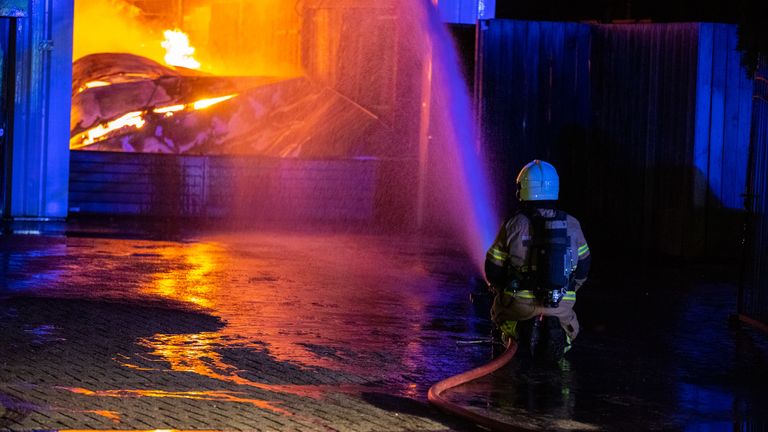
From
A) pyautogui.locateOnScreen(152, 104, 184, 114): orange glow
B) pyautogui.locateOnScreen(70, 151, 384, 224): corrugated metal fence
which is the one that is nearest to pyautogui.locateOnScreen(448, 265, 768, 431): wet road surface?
pyautogui.locateOnScreen(70, 151, 384, 224): corrugated metal fence

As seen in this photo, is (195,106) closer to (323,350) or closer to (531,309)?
(323,350)

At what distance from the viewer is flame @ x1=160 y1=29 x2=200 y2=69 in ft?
81.7

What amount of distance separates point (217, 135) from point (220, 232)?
15.0ft

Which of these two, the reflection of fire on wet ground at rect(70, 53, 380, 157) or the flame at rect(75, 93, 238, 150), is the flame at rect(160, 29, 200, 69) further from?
the flame at rect(75, 93, 238, 150)

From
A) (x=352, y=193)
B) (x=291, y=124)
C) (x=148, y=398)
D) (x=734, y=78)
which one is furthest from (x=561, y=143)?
(x=148, y=398)

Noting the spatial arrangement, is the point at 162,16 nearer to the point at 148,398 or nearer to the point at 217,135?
the point at 217,135

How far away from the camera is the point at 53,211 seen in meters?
18.2

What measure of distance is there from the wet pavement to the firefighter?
17.4 inches

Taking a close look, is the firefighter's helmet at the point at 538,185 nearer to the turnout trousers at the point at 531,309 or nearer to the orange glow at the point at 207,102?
the turnout trousers at the point at 531,309

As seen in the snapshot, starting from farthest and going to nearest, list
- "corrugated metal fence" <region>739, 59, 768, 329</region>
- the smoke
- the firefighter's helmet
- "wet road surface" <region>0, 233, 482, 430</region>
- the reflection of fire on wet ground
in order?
the smoke → the reflection of fire on wet ground → "corrugated metal fence" <region>739, 59, 768, 329</region> → the firefighter's helmet → "wet road surface" <region>0, 233, 482, 430</region>

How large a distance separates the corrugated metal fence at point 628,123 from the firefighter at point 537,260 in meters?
8.32

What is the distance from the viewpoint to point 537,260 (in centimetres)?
761

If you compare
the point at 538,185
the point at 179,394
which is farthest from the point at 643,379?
the point at 179,394

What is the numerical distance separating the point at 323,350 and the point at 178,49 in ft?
59.8
